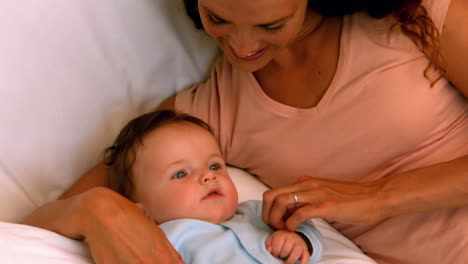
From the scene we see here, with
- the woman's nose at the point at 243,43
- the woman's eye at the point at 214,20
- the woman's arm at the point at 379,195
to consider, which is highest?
the woman's eye at the point at 214,20

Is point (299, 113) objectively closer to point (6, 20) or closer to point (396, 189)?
point (396, 189)

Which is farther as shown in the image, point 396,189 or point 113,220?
point 396,189

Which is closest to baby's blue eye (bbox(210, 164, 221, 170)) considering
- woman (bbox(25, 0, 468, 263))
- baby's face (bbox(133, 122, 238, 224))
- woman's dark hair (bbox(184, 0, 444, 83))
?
baby's face (bbox(133, 122, 238, 224))

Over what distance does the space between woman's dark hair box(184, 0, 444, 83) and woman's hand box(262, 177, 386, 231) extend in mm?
275

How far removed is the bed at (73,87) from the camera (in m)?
1.20

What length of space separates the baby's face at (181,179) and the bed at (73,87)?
0.57 ft

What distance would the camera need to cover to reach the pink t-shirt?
1190 mm

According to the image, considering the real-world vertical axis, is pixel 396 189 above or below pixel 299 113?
below

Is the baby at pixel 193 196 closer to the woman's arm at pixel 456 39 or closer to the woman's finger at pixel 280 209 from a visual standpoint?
the woman's finger at pixel 280 209

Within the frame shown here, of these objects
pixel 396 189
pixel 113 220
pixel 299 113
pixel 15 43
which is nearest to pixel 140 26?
pixel 15 43

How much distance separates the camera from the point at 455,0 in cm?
115

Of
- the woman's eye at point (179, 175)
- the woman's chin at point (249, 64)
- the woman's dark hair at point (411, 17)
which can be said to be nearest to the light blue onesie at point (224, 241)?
the woman's eye at point (179, 175)

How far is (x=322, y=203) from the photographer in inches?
44.0

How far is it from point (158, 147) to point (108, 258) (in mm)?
278
